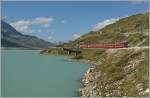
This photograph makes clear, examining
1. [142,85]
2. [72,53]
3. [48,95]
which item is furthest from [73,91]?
[72,53]

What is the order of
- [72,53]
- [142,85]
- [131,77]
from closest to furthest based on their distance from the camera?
[142,85] → [131,77] → [72,53]

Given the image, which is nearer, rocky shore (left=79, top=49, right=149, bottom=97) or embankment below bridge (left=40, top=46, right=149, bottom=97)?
rocky shore (left=79, top=49, right=149, bottom=97)

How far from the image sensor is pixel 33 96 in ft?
135

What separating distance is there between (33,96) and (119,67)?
12298 millimetres

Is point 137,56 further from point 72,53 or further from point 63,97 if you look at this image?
point 72,53

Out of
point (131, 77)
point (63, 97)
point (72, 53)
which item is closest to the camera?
point (131, 77)

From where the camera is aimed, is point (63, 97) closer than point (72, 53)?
Yes

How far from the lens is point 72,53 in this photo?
17512 centimetres

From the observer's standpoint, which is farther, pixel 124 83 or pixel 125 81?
pixel 125 81

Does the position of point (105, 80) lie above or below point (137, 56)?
below

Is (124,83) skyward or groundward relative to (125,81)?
groundward

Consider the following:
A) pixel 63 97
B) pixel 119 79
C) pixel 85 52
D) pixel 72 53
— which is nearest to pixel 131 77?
pixel 119 79

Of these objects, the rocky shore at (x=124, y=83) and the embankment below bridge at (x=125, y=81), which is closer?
the rocky shore at (x=124, y=83)

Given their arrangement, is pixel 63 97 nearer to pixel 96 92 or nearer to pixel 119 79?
pixel 96 92
